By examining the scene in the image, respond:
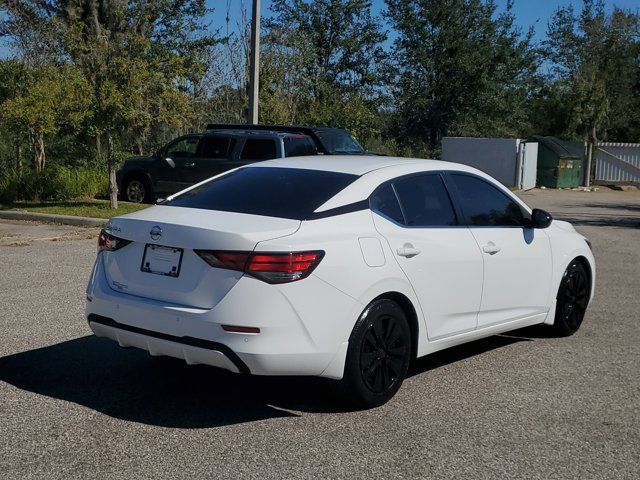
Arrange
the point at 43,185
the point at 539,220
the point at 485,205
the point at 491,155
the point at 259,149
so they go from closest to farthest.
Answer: the point at 485,205, the point at 539,220, the point at 259,149, the point at 43,185, the point at 491,155

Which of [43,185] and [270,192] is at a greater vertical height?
[270,192]

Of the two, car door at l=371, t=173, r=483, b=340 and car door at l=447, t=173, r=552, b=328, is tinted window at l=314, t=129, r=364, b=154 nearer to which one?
car door at l=447, t=173, r=552, b=328

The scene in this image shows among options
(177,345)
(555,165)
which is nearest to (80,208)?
(177,345)

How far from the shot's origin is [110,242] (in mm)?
5445

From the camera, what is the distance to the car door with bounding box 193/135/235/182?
17609mm

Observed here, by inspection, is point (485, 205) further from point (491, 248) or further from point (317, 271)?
point (317, 271)

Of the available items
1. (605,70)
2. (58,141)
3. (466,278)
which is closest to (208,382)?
(466,278)

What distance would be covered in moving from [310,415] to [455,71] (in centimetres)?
4101

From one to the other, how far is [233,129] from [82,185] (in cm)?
373

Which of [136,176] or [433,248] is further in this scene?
[136,176]

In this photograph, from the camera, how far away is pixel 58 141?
2014 centimetres

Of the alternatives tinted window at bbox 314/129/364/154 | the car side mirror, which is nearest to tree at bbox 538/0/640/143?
tinted window at bbox 314/129/364/154

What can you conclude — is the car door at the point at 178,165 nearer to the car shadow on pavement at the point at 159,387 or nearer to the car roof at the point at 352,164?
the car shadow on pavement at the point at 159,387

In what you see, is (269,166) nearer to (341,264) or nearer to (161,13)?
(341,264)
